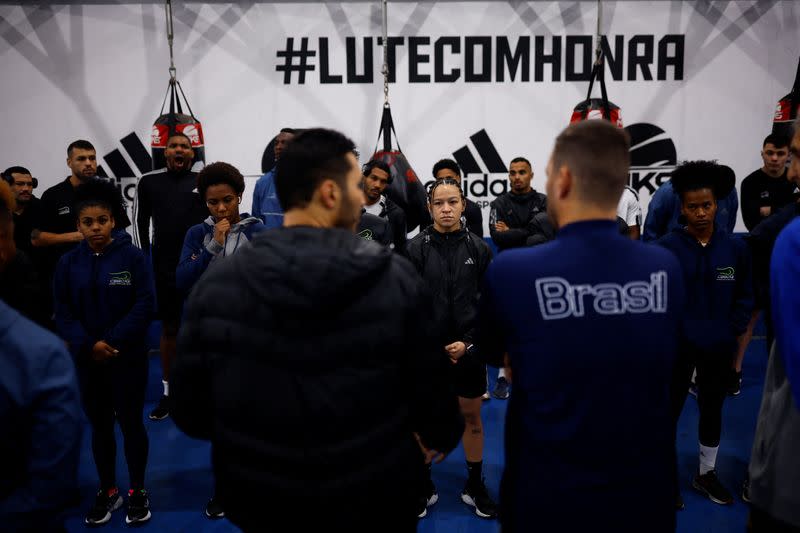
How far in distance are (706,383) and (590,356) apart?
73.9 inches

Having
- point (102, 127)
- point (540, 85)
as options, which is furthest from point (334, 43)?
point (102, 127)

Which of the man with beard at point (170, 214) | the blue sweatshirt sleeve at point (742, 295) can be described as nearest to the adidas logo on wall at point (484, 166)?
the man with beard at point (170, 214)

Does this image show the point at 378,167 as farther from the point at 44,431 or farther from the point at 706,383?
the point at 44,431

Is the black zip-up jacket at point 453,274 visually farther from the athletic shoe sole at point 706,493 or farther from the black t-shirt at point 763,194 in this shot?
the black t-shirt at point 763,194

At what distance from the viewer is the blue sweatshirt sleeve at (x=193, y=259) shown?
9.03ft

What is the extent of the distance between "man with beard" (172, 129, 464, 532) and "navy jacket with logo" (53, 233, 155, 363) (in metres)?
1.59

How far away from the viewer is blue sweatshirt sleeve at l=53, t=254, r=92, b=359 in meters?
2.60

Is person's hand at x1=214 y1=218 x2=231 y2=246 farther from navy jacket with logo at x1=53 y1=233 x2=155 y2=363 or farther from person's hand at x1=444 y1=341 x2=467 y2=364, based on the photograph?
person's hand at x1=444 y1=341 x2=467 y2=364

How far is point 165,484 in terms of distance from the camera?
10.0 ft

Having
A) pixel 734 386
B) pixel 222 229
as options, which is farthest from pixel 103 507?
pixel 734 386

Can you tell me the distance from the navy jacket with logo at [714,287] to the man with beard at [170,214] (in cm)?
277

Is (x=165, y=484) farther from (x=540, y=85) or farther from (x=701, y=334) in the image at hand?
(x=540, y=85)

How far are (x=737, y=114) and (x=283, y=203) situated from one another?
5569mm

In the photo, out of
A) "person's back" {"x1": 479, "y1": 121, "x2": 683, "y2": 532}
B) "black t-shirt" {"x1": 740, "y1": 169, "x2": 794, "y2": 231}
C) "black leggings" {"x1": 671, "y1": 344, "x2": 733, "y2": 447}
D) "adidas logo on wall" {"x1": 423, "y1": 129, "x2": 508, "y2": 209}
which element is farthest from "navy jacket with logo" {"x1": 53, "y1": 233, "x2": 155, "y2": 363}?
"black t-shirt" {"x1": 740, "y1": 169, "x2": 794, "y2": 231}
